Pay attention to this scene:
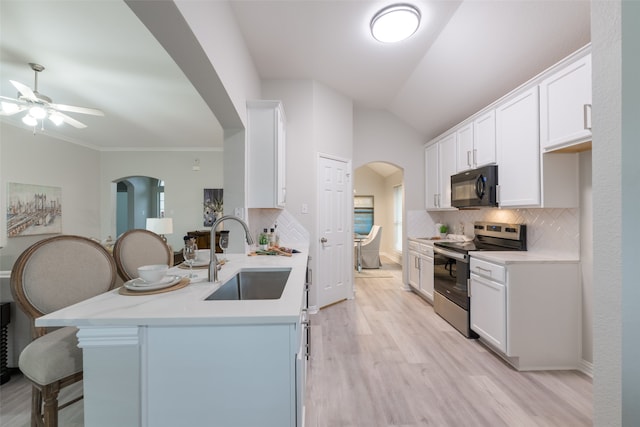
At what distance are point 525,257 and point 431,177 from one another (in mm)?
2099

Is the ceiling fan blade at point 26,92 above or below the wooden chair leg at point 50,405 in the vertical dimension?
above

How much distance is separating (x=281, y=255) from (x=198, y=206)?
439 centimetres

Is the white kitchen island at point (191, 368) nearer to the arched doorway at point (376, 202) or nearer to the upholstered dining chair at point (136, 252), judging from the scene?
the upholstered dining chair at point (136, 252)

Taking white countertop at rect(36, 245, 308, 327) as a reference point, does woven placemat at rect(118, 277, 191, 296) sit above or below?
above

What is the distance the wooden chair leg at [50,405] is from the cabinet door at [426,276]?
362 centimetres

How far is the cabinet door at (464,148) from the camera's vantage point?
10.6ft

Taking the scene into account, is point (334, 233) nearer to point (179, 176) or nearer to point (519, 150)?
point (519, 150)

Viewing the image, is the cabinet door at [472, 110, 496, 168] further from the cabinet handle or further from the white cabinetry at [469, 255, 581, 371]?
the white cabinetry at [469, 255, 581, 371]

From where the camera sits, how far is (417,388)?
2004mm

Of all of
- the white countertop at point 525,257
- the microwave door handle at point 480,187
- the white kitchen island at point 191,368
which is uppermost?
the microwave door handle at point 480,187

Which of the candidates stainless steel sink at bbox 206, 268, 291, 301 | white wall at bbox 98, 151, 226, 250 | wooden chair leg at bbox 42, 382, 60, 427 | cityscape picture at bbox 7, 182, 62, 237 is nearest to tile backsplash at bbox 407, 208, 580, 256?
stainless steel sink at bbox 206, 268, 291, 301

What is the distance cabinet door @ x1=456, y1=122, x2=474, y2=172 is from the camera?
10.6 ft

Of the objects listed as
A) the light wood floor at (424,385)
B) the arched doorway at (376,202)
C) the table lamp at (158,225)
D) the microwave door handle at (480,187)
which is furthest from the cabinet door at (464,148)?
the arched doorway at (376,202)

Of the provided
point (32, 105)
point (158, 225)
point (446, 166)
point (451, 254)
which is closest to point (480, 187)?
point (451, 254)
